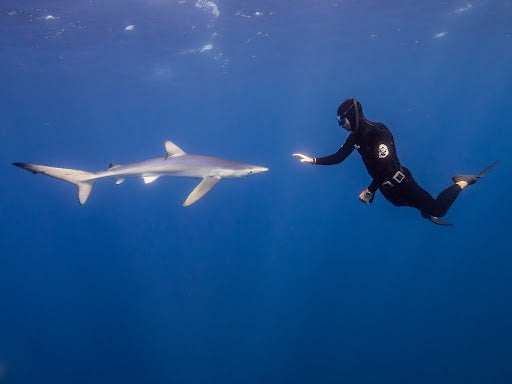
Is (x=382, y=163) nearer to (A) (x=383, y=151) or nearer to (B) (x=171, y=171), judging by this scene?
(A) (x=383, y=151)

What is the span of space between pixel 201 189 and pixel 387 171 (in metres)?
4.30

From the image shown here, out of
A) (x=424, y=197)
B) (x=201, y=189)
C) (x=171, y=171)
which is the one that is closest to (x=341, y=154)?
(x=424, y=197)

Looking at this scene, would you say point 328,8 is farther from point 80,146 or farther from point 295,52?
point 80,146

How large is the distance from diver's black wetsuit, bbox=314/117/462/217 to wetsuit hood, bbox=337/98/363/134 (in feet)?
0.18

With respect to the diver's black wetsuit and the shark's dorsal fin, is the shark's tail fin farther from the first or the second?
the diver's black wetsuit

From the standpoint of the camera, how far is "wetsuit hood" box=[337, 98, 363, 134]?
5.67 metres

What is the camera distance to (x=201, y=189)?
7.60m

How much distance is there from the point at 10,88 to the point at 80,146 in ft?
186

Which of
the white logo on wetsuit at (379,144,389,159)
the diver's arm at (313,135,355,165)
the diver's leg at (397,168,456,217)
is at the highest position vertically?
the diver's arm at (313,135,355,165)

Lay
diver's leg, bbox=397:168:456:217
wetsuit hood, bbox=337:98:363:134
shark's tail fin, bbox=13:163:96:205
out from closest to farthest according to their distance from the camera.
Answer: wetsuit hood, bbox=337:98:363:134
diver's leg, bbox=397:168:456:217
shark's tail fin, bbox=13:163:96:205

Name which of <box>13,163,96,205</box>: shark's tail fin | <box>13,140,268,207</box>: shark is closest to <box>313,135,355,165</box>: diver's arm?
<box>13,140,268,207</box>: shark

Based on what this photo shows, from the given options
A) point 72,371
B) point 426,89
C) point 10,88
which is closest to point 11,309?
point 72,371

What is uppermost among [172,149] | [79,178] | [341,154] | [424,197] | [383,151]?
[172,149]

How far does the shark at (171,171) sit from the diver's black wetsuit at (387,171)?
10.4ft
